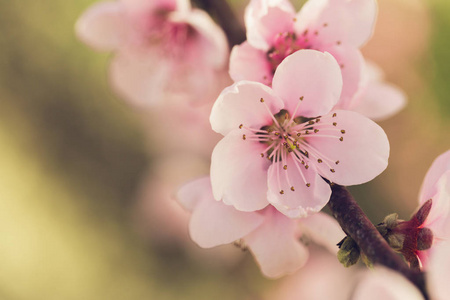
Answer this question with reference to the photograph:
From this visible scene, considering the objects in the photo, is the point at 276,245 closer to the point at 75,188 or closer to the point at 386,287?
the point at 386,287

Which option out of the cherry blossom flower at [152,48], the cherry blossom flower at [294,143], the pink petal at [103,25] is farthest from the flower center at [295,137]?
the pink petal at [103,25]

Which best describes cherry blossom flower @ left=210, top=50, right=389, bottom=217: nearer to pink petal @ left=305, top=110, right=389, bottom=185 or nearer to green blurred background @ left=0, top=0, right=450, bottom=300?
pink petal @ left=305, top=110, right=389, bottom=185

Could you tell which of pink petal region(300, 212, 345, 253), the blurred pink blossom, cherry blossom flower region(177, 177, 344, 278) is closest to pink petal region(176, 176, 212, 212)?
cherry blossom flower region(177, 177, 344, 278)

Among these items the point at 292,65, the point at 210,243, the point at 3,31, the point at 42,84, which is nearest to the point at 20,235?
the point at 42,84

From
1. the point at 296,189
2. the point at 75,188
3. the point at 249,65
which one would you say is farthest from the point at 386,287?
the point at 75,188

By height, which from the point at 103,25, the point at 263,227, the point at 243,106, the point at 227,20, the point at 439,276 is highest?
the point at 103,25

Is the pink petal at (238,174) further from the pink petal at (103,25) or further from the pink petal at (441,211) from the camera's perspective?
the pink petal at (103,25)
